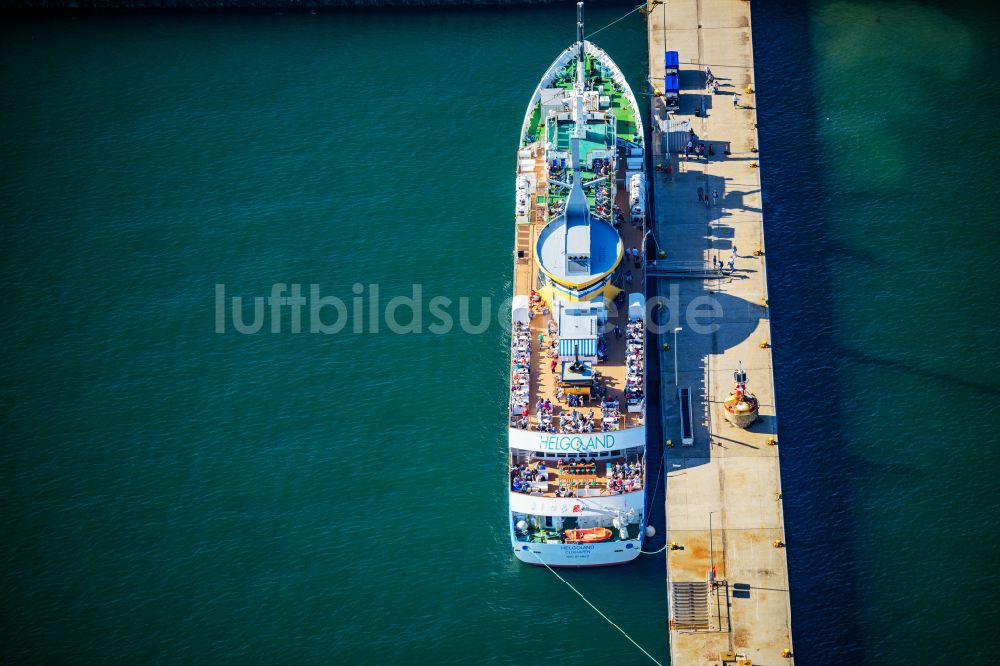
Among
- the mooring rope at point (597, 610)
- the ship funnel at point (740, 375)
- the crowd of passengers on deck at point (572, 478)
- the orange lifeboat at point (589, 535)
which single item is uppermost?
the ship funnel at point (740, 375)

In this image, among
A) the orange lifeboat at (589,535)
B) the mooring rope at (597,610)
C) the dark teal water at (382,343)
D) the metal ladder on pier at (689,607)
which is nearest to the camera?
the mooring rope at (597,610)

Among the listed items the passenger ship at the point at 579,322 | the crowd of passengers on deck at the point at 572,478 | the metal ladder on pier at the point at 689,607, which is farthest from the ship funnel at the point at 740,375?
the metal ladder on pier at the point at 689,607

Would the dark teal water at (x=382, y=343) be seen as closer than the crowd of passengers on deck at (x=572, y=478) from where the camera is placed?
Yes

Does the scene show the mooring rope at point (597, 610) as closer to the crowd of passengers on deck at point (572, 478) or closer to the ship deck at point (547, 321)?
the crowd of passengers on deck at point (572, 478)

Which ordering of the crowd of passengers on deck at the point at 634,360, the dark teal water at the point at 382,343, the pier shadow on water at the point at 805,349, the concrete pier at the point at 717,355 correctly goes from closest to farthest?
the concrete pier at the point at 717,355
the pier shadow on water at the point at 805,349
the dark teal water at the point at 382,343
the crowd of passengers on deck at the point at 634,360

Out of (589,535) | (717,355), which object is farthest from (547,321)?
(589,535)

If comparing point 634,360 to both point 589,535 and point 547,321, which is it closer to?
point 547,321

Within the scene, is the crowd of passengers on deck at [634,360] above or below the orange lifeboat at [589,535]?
above
